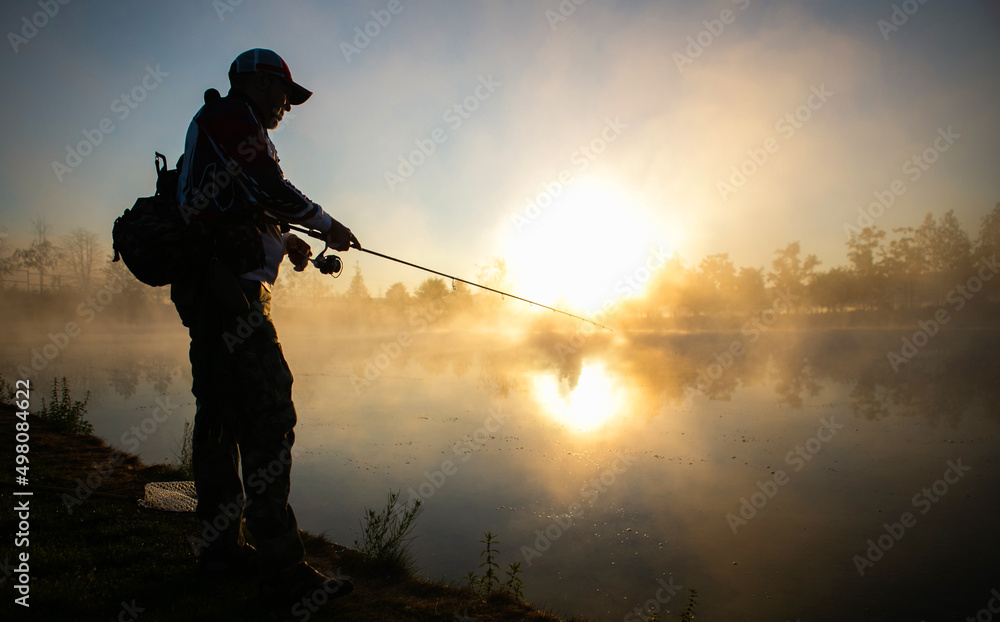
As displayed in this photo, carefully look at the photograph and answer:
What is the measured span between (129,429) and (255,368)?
Answer: 9.94 metres

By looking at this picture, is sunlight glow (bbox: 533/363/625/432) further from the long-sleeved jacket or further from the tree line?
the tree line

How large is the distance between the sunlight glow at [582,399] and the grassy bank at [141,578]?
7.51 m

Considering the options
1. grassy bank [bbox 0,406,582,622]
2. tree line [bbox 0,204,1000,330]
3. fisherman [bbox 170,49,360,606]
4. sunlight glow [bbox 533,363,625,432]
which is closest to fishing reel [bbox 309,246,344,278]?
fisherman [bbox 170,49,360,606]

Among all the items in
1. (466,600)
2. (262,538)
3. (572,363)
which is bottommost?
(466,600)

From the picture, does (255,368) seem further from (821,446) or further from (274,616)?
(821,446)

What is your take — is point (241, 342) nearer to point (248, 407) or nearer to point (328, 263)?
point (248, 407)

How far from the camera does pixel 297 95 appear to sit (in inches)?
131

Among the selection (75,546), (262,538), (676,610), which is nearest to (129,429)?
(75,546)

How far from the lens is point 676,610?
420 cm

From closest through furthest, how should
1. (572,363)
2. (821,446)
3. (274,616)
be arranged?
1. (274,616)
2. (821,446)
3. (572,363)

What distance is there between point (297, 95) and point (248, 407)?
2.25m

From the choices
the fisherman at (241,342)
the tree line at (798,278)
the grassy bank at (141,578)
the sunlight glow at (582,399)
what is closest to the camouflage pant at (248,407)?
the fisherman at (241,342)

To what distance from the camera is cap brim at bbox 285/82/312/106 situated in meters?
3.24

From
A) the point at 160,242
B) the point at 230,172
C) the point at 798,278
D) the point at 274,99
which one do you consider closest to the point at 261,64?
the point at 274,99
